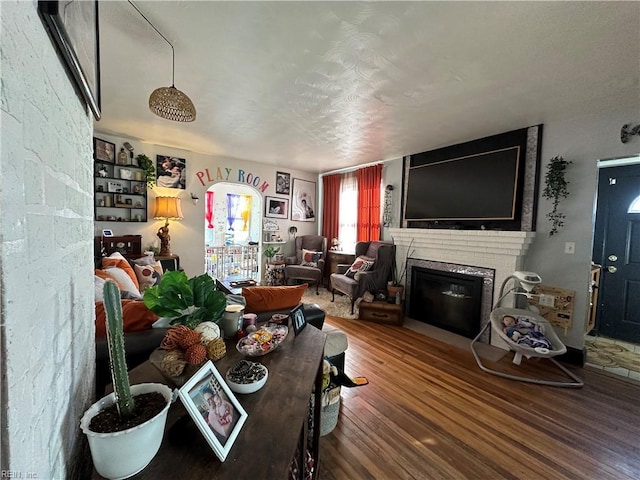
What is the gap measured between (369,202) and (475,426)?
3623mm

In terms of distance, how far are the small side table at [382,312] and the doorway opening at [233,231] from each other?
7.95ft

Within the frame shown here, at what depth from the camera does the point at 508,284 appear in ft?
9.81

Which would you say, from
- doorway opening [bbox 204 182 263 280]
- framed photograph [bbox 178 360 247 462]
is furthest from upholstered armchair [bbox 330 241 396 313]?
framed photograph [bbox 178 360 247 462]

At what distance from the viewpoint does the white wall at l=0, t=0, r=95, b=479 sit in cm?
35

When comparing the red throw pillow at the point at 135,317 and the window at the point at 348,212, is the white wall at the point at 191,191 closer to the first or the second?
the window at the point at 348,212

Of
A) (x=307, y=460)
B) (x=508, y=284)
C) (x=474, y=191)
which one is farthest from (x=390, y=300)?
(x=307, y=460)

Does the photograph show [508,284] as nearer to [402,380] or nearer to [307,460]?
[402,380]

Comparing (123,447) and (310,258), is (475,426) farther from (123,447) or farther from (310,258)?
(310,258)

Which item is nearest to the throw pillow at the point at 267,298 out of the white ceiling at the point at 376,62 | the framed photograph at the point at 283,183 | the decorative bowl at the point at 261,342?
the decorative bowl at the point at 261,342

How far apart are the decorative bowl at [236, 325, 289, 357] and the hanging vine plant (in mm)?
3098

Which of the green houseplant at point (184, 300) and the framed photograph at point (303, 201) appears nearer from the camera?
the green houseplant at point (184, 300)

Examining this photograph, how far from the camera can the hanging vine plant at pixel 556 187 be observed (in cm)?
271

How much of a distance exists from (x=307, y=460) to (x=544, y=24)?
8.42ft

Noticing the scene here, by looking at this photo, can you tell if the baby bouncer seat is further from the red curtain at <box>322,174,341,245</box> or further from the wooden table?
the red curtain at <box>322,174,341,245</box>
